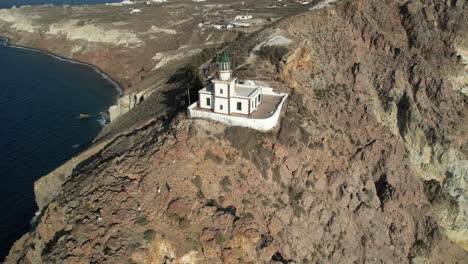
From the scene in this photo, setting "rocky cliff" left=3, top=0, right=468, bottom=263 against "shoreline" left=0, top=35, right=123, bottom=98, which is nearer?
"rocky cliff" left=3, top=0, right=468, bottom=263

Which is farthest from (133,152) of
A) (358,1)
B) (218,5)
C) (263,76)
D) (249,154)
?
(218,5)

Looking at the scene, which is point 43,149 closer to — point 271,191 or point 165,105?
point 165,105

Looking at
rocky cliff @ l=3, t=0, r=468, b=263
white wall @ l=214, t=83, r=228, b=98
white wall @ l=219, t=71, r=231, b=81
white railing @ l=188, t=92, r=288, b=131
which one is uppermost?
white wall @ l=219, t=71, r=231, b=81

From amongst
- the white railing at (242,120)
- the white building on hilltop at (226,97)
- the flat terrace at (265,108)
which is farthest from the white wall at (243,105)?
the white railing at (242,120)

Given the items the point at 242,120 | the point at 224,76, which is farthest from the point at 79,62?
the point at 242,120

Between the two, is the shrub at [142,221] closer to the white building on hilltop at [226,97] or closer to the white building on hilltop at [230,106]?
the white building on hilltop at [230,106]

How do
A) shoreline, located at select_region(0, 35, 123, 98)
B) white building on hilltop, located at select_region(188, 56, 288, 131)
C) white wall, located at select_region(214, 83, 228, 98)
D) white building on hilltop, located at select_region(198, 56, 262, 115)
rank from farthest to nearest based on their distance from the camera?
shoreline, located at select_region(0, 35, 123, 98) < white wall, located at select_region(214, 83, 228, 98) < white building on hilltop, located at select_region(198, 56, 262, 115) < white building on hilltop, located at select_region(188, 56, 288, 131)

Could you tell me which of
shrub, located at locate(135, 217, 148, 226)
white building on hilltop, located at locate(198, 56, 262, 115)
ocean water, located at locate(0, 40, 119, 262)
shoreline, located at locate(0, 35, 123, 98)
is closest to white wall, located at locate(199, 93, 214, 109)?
white building on hilltop, located at locate(198, 56, 262, 115)

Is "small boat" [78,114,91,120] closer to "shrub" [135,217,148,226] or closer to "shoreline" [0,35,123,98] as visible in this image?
"shoreline" [0,35,123,98]
